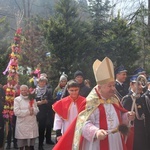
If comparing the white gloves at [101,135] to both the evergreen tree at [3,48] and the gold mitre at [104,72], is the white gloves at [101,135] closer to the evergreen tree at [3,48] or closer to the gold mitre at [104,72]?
the gold mitre at [104,72]

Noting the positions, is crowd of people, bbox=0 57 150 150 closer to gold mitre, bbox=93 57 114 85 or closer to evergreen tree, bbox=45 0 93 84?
gold mitre, bbox=93 57 114 85

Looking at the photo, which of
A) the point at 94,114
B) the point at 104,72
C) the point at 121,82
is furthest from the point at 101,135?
the point at 121,82

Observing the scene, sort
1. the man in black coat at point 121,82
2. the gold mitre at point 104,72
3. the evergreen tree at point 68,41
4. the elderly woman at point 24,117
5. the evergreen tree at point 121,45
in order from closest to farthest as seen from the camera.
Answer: the gold mitre at point 104,72 → the man in black coat at point 121,82 → the elderly woman at point 24,117 → the evergreen tree at point 68,41 → the evergreen tree at point 121,45

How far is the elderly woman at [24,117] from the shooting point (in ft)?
25.4

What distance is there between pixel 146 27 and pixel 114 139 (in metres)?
19.6

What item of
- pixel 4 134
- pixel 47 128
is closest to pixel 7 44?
pixel 47 128

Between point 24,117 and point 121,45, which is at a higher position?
point 121,45

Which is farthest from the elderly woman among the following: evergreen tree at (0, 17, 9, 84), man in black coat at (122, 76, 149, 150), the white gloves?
evergreen tree at (0, 17, 9, 84)

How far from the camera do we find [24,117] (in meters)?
7.85

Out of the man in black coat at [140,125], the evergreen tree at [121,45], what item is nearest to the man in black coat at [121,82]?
the man in black coat at [140,125]

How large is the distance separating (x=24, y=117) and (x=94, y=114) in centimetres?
390

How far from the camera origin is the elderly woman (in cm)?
775

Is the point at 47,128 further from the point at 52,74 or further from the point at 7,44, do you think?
the point at 52,74

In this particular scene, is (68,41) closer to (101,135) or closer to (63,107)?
(63,107)
